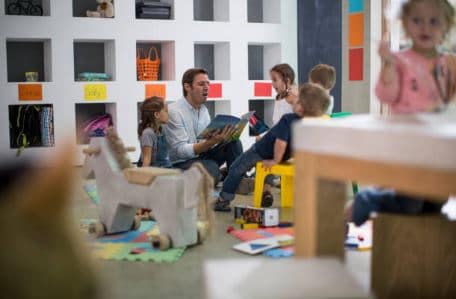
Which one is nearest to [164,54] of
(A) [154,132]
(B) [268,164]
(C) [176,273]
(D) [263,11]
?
(D) [263,11]

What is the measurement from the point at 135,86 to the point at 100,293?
4.58 meters

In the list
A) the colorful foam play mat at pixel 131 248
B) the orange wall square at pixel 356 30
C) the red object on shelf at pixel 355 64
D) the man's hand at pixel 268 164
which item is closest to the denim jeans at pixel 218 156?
the man's hand at pixel 268 164

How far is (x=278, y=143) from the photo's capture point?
11.0 feet

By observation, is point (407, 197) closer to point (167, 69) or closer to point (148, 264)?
point (148, 264)

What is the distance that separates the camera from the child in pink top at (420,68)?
1.99 metres

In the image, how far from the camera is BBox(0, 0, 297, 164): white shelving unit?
5.23m

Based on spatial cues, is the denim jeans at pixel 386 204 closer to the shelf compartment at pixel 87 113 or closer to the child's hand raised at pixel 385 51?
the child's hand raised at pixel 385 51

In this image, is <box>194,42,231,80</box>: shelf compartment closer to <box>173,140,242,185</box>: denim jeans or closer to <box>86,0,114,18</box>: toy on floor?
<box>86,0,114,18</box>: toy on floor

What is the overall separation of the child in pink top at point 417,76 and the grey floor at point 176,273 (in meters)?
0.26

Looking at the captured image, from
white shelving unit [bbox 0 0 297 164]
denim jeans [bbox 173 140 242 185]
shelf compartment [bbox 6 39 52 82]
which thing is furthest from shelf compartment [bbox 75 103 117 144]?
denim jeans [bbox 173 140 242 185]

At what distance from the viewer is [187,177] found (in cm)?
265

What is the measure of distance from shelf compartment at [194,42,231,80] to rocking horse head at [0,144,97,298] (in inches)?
194

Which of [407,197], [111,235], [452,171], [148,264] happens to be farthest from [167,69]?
[452,171]

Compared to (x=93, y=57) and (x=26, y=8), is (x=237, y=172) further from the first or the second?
(x=26, y=8)
